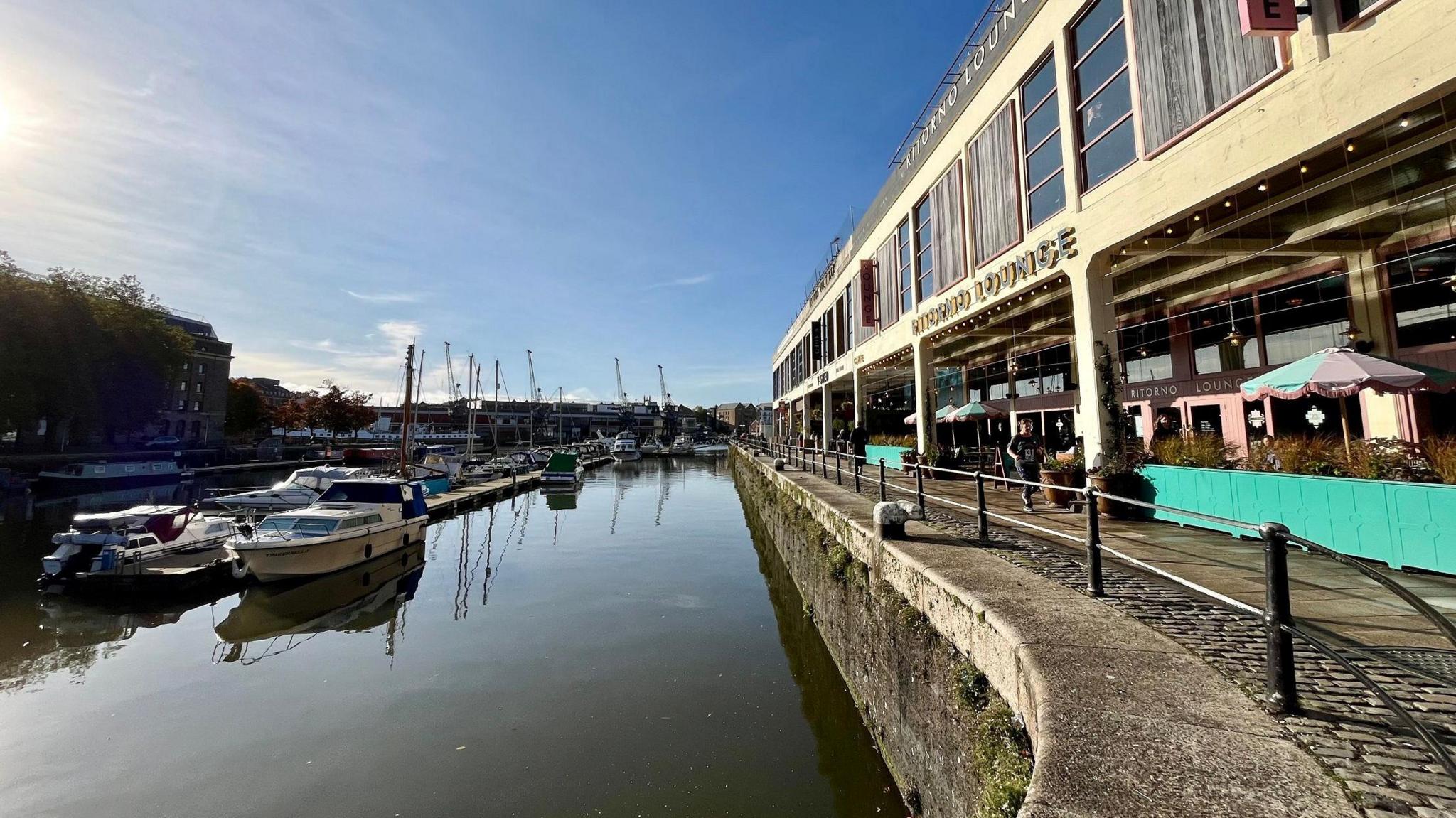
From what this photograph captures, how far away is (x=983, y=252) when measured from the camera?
12.1 m

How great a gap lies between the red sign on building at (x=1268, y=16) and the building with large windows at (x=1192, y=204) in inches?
2.0

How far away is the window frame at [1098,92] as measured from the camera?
812 centimetres

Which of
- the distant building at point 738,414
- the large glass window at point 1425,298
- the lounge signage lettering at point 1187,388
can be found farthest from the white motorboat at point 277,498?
the distant building at point 738,414

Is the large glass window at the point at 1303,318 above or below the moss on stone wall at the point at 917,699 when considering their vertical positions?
above

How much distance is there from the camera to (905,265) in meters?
16.8

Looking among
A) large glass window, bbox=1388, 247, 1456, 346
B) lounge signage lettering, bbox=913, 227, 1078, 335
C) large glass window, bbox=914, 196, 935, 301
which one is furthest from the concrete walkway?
large glass window, bbox=914, 196, 935, 301

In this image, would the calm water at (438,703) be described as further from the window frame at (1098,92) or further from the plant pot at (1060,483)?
the window frame at (1098,92)

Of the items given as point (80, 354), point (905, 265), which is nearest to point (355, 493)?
point (905, 265)

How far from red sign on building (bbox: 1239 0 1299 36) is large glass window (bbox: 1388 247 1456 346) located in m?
4.79

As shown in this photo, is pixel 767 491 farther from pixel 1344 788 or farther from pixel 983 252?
pixel 1344 788

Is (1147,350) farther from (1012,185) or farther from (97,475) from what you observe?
(97,475)

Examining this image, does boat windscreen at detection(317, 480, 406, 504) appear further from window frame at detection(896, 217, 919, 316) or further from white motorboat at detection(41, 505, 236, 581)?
window frame at detection(896, 217, 919, 316)

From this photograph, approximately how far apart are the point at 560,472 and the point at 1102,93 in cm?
3384

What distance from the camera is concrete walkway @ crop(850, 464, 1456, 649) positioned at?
3.56 metres
